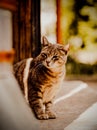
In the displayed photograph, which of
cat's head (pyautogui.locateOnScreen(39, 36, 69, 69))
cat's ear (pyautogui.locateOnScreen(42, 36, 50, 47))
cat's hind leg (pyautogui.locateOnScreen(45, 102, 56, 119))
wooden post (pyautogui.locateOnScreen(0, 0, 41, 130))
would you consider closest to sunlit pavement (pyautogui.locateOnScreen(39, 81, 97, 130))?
cat's hind leg (pyautogui.locateOnScreen(45, 102, 56, 119))

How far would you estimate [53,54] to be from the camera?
1761 mm

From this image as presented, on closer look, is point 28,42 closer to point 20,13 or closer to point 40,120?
point 20,13

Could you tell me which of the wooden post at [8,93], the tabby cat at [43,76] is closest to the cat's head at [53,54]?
the tabby cat at [43,76]

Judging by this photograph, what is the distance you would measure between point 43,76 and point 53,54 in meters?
0.13

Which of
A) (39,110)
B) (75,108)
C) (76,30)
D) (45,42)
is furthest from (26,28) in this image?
(75,108)

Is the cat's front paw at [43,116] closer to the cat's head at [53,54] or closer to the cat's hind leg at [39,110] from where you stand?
the cat's hind leg at [39,110]

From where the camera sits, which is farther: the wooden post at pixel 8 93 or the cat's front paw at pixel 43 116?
the cat's front paw at pixel 43 116

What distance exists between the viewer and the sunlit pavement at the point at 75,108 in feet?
5.65

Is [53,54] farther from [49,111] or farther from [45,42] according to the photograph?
[49,111]

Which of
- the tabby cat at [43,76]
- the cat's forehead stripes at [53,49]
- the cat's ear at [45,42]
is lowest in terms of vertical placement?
the tabby cat at [43,76]

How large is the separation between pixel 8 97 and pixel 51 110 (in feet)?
2.30

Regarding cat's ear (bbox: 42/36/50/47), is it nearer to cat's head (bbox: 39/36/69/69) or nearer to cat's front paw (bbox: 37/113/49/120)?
cat's head (bbox: 39/36/69/69)

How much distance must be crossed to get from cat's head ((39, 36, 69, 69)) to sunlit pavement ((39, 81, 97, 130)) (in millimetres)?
163

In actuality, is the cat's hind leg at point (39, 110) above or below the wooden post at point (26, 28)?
below
